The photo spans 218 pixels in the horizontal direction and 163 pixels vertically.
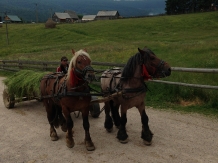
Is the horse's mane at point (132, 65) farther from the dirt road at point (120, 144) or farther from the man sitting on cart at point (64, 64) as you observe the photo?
the man sitting on cart at point (64, 64)

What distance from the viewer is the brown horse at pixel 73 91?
17.0ft

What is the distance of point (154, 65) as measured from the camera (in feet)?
17.6

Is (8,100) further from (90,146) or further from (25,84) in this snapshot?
(90,146)

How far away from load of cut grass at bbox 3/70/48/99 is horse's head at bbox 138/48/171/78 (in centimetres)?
373

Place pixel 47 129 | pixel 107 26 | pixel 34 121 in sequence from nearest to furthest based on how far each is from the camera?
pixel 47 129 → pixel 34 121 → pixel 107 26

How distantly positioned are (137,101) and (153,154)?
1223 mm

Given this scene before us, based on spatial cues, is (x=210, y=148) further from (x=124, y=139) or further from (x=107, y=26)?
(x=107, y=26)

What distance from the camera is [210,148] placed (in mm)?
5473

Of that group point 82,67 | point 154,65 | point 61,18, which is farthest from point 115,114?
point 61,18

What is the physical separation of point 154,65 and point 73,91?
1.90 metres

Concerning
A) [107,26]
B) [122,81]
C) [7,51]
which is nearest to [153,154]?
[122,81]

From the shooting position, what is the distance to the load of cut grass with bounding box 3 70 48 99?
7.76 meters

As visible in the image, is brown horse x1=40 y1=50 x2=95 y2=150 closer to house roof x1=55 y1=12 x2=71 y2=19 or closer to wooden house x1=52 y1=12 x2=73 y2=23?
wooden house x1=52 y1=12 x2=73 y2=23

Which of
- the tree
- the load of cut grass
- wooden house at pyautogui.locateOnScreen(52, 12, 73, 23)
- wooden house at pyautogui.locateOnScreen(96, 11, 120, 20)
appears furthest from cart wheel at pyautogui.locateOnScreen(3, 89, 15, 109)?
wooden house at pyautogui.locateOnScreen(52, 12, 73, 23)
